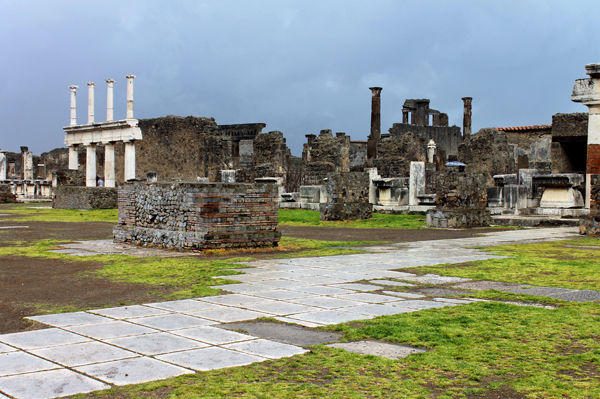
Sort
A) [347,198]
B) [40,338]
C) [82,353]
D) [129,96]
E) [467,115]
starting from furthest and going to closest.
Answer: [467,115]
[129,96]
[347,198]
[40,338]
[82,353]

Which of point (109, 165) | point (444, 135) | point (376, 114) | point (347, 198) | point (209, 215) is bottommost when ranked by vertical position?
point (209, 215)

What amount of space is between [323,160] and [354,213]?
43.3ft

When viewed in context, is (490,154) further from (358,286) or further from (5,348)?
(5,348)

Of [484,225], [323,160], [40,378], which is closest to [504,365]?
[40,378]

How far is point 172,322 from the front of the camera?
4492 millimetres

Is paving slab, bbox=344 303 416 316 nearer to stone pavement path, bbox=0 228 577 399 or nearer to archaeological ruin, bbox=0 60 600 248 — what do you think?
stone pavement path, bbox=0 228 577 399

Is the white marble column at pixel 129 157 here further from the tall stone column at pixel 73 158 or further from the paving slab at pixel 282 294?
the paving slab at pixel 282 294

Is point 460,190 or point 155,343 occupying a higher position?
point 460,190

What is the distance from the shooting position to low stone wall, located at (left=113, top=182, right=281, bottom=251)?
9094 mm

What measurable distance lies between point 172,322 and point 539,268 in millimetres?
4680

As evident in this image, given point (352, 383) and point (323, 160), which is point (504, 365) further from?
point (323, 160)

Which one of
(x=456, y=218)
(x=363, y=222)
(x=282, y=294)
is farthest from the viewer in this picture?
(x=363, y=222)

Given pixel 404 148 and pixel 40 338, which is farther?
pixel 404 148

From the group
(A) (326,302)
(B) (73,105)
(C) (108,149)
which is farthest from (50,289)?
(B) (73,105)
